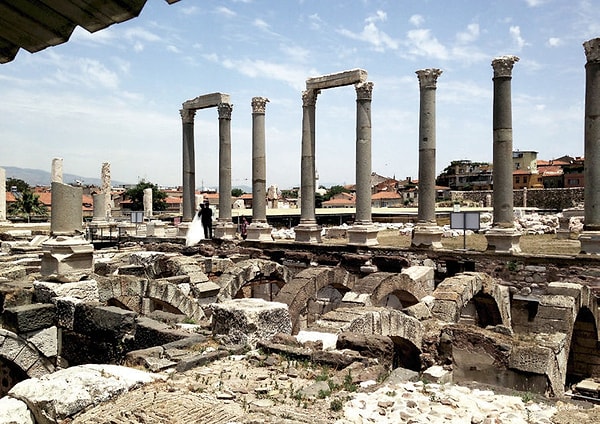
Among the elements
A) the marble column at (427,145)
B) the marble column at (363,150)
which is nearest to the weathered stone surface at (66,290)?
the marble column at (363,150)

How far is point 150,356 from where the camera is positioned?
264 inches

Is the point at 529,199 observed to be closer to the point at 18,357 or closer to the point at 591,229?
the point at 591,229

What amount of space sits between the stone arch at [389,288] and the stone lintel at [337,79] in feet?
27.0

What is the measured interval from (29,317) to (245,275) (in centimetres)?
743

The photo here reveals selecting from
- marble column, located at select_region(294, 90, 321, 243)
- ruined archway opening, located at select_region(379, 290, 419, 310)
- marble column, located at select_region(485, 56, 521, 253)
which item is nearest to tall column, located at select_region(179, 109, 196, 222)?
marble column, located at select_region(294, 90, 321, 243)

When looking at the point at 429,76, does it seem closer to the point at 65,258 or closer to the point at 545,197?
the point at 65,258

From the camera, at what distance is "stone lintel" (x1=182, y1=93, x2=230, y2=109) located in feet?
78.0

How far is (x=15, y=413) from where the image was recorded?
17.1ft

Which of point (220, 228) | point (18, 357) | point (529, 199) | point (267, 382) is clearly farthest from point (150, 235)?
point (529, 199)

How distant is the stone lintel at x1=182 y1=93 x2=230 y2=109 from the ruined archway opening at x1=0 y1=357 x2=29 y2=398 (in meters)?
16.5

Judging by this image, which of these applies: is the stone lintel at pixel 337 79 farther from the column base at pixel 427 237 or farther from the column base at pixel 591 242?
the column base at pixel 591 242

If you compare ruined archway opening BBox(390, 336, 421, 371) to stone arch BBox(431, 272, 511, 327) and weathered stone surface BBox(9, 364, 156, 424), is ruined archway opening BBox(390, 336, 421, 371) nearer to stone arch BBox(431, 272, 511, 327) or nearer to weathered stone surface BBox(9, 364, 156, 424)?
stone arch BBox(431, 272, 511, 327)

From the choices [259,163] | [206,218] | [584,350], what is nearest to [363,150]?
[259,163]

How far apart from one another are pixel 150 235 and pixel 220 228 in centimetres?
477
